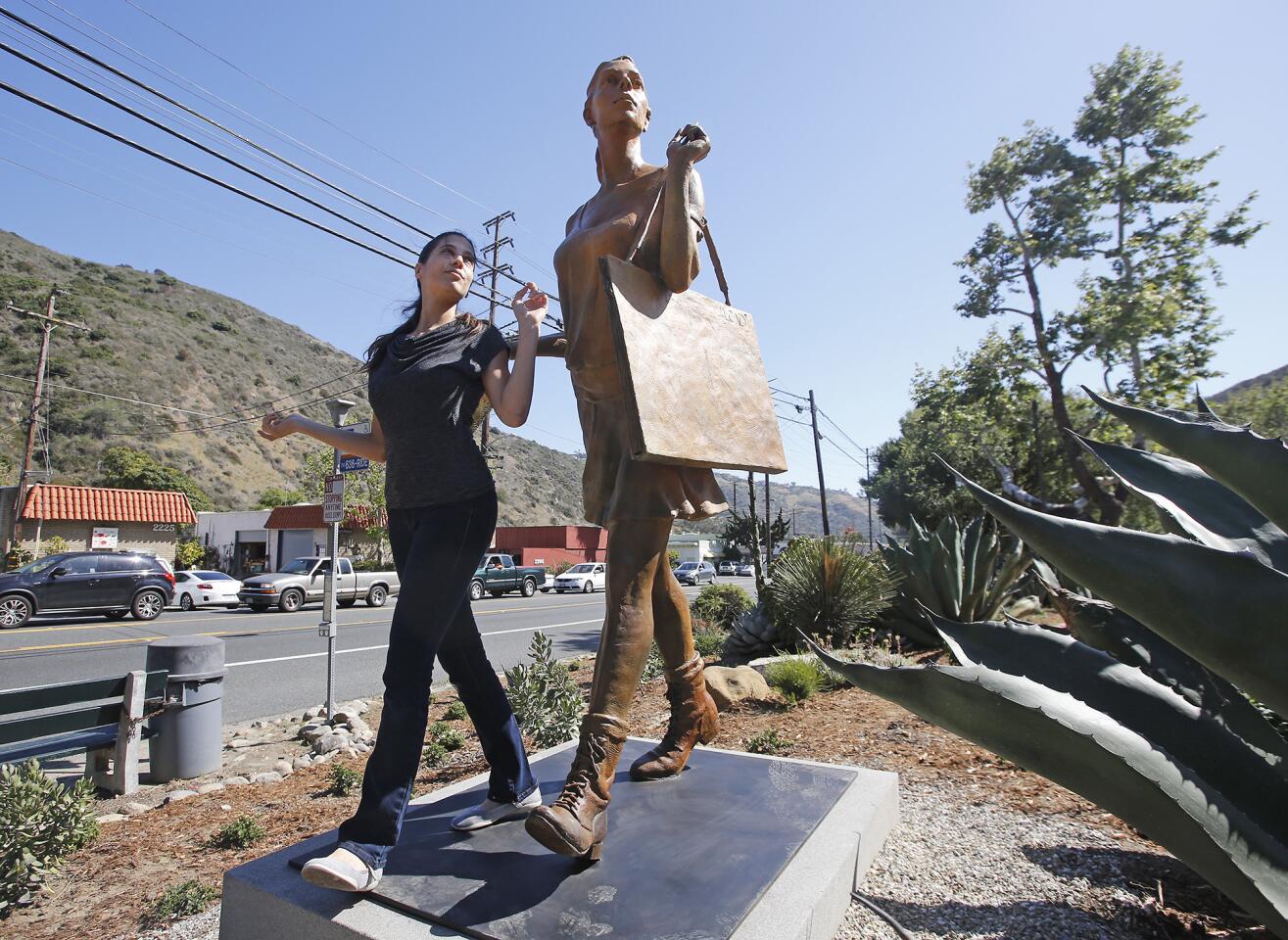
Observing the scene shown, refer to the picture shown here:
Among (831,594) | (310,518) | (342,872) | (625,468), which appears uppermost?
(310,518)

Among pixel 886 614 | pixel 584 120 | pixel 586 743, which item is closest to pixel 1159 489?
pixel 586 743

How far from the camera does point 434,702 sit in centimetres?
693

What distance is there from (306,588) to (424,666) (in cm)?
1991

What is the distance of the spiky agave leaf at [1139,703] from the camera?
4.46 ft

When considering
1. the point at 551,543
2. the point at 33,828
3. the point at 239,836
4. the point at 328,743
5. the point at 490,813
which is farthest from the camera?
the point at 551,543

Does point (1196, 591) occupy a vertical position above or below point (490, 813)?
above

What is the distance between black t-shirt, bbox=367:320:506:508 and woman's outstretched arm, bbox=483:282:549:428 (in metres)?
0.05

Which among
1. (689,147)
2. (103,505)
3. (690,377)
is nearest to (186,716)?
(690,377)

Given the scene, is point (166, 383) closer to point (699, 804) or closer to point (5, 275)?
point (5, 275)

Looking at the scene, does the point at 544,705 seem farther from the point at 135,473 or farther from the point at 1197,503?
the point at 135,473

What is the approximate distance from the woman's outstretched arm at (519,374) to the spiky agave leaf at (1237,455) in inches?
59.2

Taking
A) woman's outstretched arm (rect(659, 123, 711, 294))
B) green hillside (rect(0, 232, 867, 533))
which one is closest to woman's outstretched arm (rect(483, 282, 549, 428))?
woman's outstretched arm (rect(659, 123, 711, 294))

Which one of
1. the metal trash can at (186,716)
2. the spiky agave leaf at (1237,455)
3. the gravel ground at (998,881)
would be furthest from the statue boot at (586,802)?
the metal trash can at (186,716)

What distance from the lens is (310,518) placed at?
114ft
